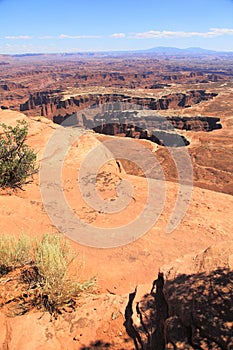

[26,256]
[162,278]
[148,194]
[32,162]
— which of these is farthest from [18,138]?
[162,278]

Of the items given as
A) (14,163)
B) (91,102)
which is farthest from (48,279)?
(91,102)

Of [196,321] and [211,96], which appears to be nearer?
[196,321]

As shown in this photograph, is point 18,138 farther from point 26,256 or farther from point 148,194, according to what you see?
point 26,256

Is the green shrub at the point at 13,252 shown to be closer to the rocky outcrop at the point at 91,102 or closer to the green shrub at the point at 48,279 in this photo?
the green shrub at the point at 48,279

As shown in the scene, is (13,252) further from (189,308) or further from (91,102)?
(91,102)

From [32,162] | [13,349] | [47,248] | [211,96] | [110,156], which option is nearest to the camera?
[13,349]

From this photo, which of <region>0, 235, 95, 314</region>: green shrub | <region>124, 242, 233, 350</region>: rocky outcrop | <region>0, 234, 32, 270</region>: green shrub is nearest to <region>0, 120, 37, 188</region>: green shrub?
<region>0, 234, 32, 270</region>: green shrub

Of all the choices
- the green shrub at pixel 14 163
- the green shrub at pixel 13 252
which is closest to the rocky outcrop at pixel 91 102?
the green shrub at pixel 14 163

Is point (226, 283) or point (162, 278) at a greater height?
point (226, 283)
